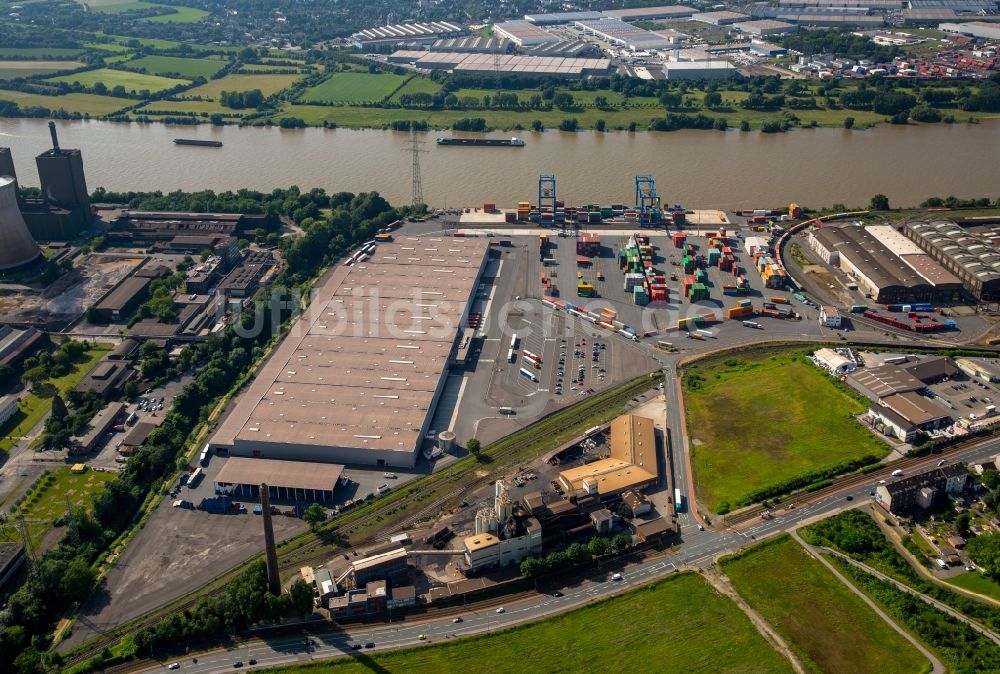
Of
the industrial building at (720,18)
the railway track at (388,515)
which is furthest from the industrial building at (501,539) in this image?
the industrial building at (720,18)

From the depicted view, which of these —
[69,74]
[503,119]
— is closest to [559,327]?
[503,119]

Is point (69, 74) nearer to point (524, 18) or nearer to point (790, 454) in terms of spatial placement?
point (524, 18)

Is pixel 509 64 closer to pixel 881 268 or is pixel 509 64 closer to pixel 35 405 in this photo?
pixel 881 268

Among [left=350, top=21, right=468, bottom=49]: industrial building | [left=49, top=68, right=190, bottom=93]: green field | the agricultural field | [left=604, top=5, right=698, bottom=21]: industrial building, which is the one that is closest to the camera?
[left=49, top=68, right=190, bottom=93]: green field

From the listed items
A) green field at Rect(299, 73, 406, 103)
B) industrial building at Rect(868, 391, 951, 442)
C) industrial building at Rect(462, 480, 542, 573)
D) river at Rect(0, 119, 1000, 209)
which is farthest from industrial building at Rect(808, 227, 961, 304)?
green field at Rect(299, 73, 406, 103)

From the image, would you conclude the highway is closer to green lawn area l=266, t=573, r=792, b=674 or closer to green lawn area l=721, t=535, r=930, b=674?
green lawn area l=266, t=573, r=792, b=674
